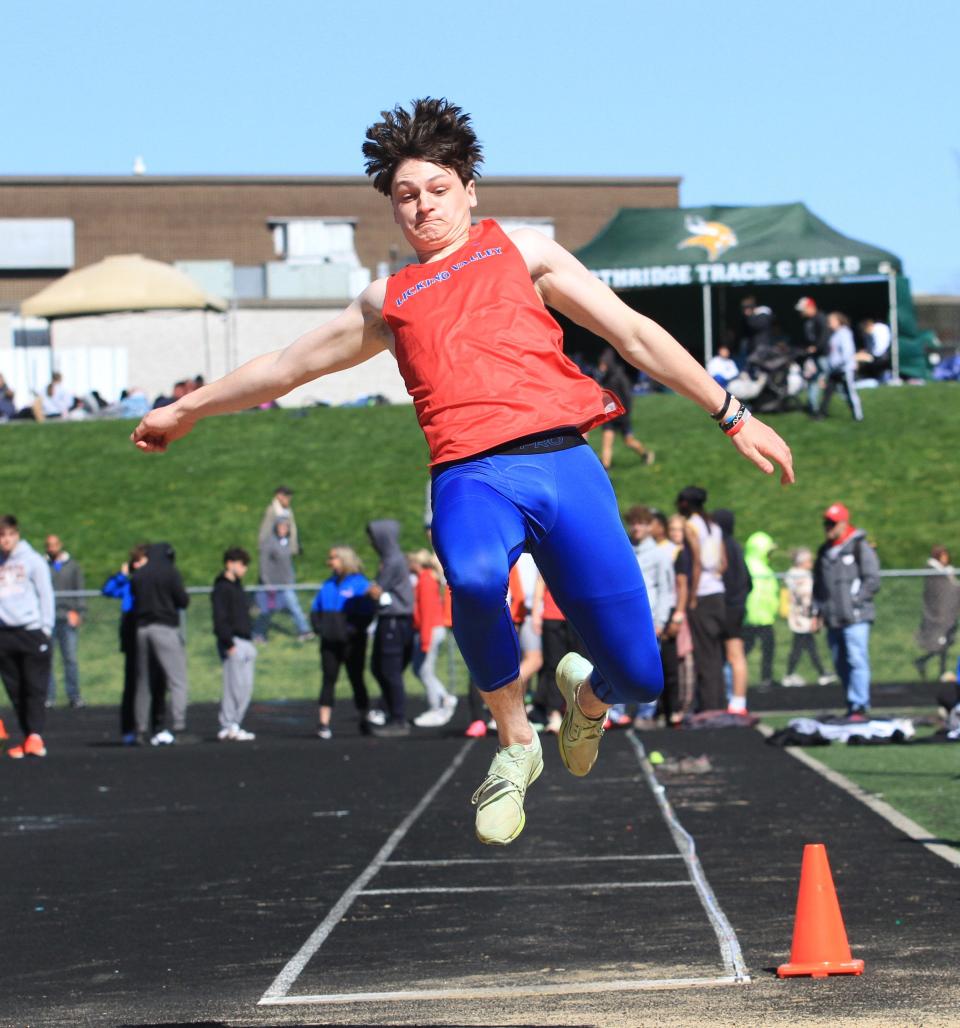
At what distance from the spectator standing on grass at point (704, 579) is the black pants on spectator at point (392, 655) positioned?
3.00m

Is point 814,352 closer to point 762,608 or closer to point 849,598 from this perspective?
point 762,608

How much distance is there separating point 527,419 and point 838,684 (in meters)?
17.7

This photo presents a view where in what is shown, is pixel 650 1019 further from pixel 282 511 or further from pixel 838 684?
pixel 282 511

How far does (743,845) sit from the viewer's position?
33.7 ft

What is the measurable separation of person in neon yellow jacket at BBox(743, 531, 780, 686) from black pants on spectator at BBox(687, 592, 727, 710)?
3.51 m

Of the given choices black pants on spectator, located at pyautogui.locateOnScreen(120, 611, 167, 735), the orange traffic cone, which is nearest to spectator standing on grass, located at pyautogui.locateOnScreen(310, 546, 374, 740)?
black pants on spectator, located at pyautogui.locateOnScreen(120, 611, 167, 735)

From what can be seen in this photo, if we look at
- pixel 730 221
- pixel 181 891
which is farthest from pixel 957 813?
pixel 730 221

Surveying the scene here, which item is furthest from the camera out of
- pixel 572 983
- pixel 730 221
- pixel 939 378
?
pixel 939 378

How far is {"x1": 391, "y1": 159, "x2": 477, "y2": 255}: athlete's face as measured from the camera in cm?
590

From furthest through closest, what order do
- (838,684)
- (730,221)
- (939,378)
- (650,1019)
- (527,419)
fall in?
(939,378) < (730,221) < (838,684) < (650,1019) < (527,419)

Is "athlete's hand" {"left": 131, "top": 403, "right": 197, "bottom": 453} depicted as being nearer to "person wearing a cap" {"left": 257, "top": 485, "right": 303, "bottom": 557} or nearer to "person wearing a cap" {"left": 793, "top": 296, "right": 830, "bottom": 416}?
"person wearing a cap" {"left": 257, "top": 485, "right": 303, "bottom": 557}

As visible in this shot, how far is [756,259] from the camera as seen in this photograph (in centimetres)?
3584

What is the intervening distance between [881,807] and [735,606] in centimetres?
643

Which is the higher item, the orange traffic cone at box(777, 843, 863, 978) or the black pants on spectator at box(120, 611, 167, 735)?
the orange traffic cone at box(777, 843, 863, 978)
